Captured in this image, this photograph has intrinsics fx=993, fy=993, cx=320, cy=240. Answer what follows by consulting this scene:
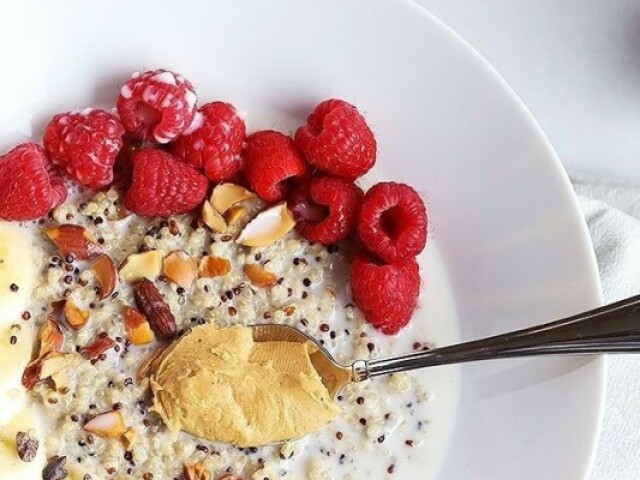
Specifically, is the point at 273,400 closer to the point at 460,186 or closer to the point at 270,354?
the point at 270,354

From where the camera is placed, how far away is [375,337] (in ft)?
4.24

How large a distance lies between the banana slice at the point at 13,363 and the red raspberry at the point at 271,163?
348 mm

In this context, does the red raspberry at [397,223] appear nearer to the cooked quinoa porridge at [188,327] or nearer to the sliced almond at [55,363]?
the cooked quinoa porridge at [188,327]

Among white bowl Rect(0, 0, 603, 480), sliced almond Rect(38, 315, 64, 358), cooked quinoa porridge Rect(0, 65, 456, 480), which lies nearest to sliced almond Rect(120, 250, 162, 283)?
cooked quinoa porridge Rect(0, 65, 456, 480)

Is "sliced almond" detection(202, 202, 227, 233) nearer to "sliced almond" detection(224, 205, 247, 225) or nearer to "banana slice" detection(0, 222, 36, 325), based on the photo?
"sliced almond" detection(224, 205, 247, 225)

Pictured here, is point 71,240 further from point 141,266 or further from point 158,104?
point 158,104

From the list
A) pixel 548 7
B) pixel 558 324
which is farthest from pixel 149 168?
pixel 548 7

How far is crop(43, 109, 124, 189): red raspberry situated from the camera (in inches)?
48.0

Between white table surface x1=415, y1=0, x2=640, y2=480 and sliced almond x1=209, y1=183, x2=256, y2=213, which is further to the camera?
white table surface x1=415, y1=0, x2=640, y2=480

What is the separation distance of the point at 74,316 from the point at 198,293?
0.16 meters

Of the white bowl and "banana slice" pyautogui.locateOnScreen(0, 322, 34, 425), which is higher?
the white bowl

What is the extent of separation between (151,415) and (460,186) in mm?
498

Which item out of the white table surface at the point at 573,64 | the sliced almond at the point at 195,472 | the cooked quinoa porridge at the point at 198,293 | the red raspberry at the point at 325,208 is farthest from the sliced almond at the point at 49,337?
the white table surface at the point at 573,64

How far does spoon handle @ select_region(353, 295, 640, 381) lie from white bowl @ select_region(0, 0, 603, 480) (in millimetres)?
56
